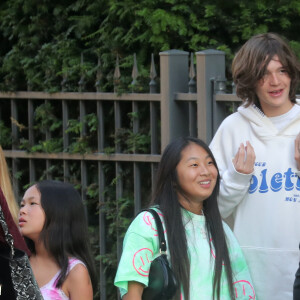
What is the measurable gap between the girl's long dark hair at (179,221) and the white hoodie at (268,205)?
118mm

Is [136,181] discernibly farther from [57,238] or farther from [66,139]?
[57,238]

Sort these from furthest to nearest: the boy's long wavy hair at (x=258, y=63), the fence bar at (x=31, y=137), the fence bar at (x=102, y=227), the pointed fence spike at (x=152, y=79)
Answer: the fence bar at (x=31, y=137)
the fence bar at (x=102, y=227)
the pointed fence spike at (x=152, y=79)
the boy's long wavy hair at (x=258, y=63)

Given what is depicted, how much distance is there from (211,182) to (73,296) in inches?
32.4

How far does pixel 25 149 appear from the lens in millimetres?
6527

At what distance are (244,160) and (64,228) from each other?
931 mm

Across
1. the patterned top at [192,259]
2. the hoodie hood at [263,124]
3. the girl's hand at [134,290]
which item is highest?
the hoodie hood at [263,124]

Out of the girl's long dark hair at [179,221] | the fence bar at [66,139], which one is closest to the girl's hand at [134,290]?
the girl's long dark hair at [179,221]

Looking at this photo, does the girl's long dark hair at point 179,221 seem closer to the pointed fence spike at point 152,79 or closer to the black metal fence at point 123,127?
the black metal fence at point 123,127

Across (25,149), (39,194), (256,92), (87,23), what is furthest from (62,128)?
(256,92)

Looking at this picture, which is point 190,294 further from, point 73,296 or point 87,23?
point 87,23

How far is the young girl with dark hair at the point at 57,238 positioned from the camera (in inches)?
168

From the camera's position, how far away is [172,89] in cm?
562

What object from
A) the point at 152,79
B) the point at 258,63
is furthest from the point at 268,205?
the point at 152,79

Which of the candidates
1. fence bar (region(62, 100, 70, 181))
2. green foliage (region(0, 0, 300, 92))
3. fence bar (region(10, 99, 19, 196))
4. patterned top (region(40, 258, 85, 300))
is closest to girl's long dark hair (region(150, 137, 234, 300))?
patterned top (region(40, 258, 85, 300))
